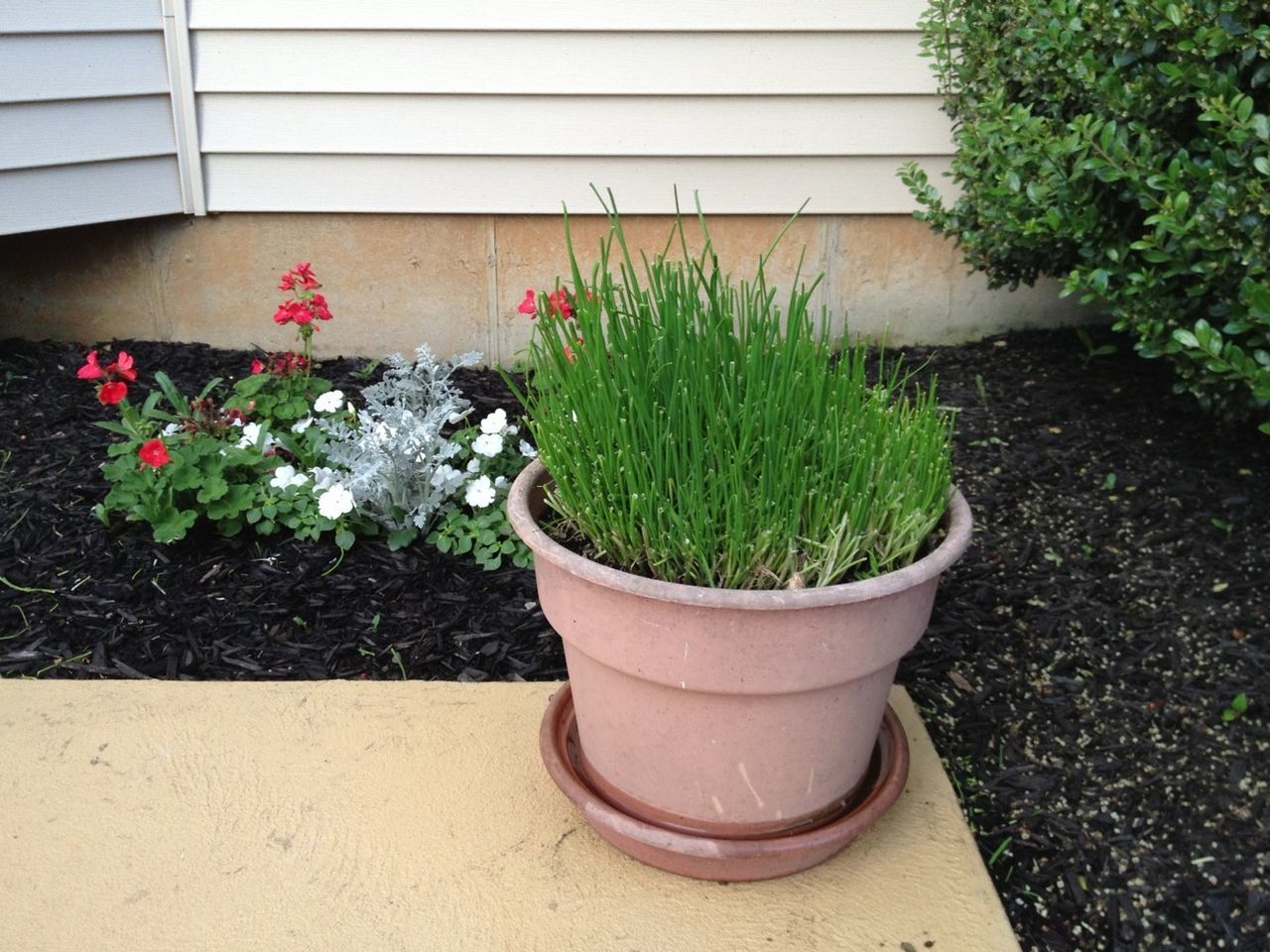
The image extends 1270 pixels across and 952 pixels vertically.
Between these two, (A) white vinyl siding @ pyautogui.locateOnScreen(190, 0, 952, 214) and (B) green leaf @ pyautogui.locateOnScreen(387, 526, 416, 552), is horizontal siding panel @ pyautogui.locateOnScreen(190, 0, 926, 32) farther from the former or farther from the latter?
(B) green leaf @ pyautogui.locateOnScreen(387, 526, 416, 552)

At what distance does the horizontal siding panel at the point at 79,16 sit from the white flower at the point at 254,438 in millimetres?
1330

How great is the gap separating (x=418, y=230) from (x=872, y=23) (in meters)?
1.48

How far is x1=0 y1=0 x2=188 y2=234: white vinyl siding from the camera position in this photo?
3.10m

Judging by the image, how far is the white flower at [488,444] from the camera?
2.61 m

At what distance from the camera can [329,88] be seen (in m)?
3.31

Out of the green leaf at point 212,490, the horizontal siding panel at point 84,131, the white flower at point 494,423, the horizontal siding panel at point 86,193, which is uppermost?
the horizontal siding panel at point 84,131

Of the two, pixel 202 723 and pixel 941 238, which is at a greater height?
pixel 941 238

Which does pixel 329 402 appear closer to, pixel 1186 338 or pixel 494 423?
pixel 494 423

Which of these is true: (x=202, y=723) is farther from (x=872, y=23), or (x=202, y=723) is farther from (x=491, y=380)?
(x=872, y=23)

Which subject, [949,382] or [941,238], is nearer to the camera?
[949,382]

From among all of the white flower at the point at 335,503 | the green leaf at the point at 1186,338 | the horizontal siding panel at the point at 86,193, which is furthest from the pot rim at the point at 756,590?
the horizontal siding panel at the point at 86,193

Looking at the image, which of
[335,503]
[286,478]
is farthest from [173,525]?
[335,503]

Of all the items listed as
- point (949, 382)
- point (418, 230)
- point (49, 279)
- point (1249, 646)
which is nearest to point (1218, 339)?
point (1249, 646)

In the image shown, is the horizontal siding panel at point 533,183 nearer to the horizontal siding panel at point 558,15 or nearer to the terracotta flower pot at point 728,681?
the horizontal siding panel at point 558,15
